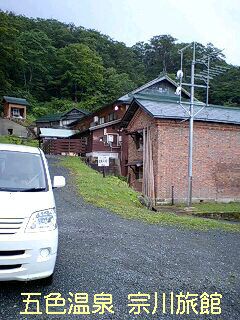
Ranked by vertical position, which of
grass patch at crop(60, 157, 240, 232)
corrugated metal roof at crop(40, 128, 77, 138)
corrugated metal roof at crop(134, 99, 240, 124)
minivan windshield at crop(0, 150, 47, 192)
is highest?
corrugated metal roof at crop(134, 99, 240, 124)

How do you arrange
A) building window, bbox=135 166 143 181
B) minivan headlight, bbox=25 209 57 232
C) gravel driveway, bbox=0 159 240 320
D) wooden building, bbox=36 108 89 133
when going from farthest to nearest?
wooden building, bbox=36 108 89 133 < building window, bbox=135 166 143 181 < gravel driveway, bbox=0 159 240 320 < minivan headlight, bbox=25 209 57 232

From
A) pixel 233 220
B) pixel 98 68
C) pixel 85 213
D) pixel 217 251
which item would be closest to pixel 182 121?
pixel 233 220

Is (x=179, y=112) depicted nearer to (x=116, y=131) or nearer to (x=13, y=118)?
(x=116, y=131)

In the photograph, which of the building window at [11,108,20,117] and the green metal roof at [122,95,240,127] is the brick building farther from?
the building window at [11,108,20,117]

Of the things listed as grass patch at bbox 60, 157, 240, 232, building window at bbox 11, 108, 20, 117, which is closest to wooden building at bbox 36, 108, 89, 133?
building window at bbox 11, 108, 20, 117

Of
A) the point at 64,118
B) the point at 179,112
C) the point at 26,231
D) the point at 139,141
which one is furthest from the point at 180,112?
the point at 64,118

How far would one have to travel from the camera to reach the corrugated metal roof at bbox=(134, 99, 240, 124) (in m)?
20.3

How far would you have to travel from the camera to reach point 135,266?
17.5ft

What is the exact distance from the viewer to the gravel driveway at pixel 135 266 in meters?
4.01

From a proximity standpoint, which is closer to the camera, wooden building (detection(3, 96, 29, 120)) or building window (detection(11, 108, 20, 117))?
wooden building (detection(3, 96, 29, 120))

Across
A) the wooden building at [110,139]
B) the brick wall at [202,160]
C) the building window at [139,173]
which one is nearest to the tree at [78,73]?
the wooden building at [110,139]

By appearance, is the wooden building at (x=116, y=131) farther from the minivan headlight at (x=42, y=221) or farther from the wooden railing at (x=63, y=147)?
the minivan headlight at (x=42, y=221)

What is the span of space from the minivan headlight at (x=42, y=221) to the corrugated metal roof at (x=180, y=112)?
1627cm

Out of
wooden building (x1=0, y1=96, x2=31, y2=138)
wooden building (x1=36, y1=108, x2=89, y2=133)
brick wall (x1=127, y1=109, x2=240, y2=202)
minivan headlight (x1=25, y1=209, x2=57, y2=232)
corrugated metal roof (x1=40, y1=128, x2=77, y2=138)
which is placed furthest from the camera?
wooden building (x1=36, y1=108, x2=89, y2=133)
